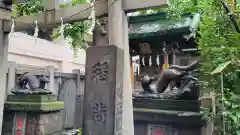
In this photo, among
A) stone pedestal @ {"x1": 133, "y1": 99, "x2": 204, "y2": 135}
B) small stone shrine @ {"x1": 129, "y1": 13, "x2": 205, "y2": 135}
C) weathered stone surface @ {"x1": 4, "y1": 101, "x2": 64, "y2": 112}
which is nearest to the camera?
stone pedestal @ {"x1": 133, "y1": 99, "x2": 204, "y2": 135}

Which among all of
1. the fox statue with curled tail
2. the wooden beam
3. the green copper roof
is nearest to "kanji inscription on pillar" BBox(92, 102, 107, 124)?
the wooden beam

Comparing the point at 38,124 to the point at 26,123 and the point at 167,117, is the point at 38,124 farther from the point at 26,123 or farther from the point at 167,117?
the point at 167,117

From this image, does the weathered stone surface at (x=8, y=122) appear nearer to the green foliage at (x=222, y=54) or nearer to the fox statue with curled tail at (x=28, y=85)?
the fox statue with curled tail at (x=28, y=85)

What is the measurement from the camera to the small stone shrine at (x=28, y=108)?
20.9ft

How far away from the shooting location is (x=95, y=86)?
340 centimetres

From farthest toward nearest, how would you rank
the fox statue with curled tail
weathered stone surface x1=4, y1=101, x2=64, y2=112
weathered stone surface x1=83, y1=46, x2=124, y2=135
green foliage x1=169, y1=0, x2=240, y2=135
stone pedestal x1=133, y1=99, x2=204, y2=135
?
the fox statue with curled tail < weathered stone surface x1=4, y1=101, x2=64, y2=112 < stone pedestal x1=133, y1=99, x2=204, y2=135 < green foliage x1=169, y1=0, x2=240, y2=135 < weathered stone surface x1=83, y1=46, x2=124, y2=135

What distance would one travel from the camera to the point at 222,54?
3639 millimetres

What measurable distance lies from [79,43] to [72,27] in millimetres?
277

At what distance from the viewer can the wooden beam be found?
3301 millimetres

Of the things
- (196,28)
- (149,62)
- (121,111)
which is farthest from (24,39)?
(121,111)

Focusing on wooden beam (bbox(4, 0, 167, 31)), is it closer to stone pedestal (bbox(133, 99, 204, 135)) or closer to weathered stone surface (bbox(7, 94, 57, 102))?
weathered stone surface (bbox(7, 94, 57, 102))

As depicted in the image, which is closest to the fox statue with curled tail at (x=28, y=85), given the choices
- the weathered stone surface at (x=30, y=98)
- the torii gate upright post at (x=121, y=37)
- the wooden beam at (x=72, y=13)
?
the weathered stone surface at (x=30, y=98)

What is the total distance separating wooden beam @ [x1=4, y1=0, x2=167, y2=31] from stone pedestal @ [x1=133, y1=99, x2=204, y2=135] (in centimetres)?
261

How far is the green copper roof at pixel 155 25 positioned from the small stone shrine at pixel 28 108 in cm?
270
